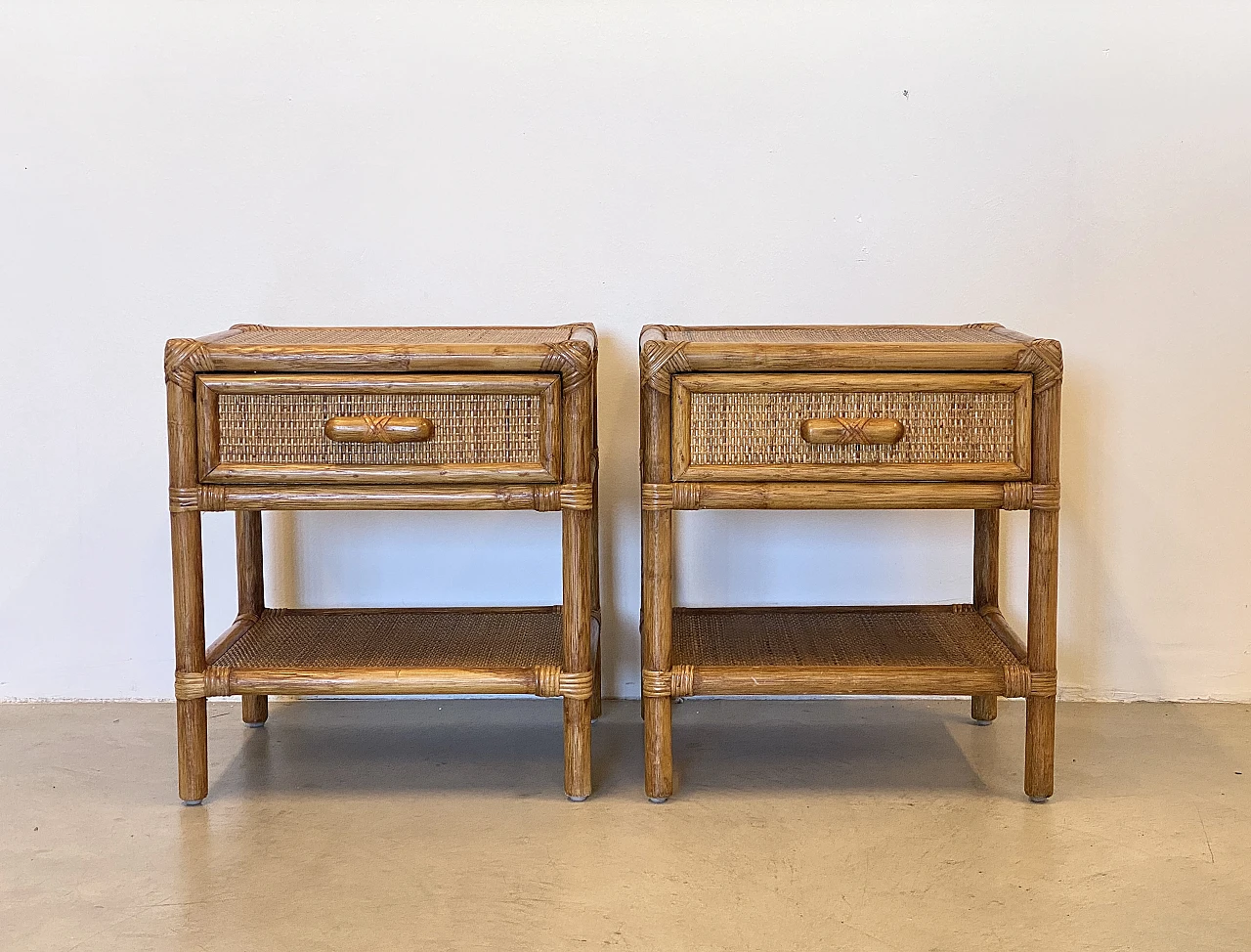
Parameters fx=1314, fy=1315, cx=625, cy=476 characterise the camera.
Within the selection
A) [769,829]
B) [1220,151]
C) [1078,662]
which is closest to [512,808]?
[769,829]

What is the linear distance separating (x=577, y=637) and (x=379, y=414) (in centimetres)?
44

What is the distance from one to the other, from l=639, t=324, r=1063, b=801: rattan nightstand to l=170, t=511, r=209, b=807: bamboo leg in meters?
0.67

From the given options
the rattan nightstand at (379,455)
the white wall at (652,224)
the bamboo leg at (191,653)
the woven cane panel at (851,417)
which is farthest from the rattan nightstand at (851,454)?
the bamboo leg at (191,653)

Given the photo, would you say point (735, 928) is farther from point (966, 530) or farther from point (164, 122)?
point (164, 122)

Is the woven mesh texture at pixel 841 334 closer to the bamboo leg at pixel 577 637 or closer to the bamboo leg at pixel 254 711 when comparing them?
the bamboo leg at pixel 577 637

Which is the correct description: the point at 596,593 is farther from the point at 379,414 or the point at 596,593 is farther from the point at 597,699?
the point at 379,414

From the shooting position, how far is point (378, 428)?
187 cm

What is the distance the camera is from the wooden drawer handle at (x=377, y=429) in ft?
6.13

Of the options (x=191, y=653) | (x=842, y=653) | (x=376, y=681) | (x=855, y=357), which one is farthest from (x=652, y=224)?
(x=191, y=653)

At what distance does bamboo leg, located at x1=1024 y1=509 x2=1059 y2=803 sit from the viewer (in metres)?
1.95

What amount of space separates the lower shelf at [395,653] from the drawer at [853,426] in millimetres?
389

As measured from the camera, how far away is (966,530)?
96.8 inches

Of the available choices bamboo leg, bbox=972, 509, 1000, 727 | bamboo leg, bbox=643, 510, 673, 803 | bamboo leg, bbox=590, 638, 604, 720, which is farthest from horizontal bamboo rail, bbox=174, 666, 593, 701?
bamboo leg, bbox=972, 509, 1000, 727

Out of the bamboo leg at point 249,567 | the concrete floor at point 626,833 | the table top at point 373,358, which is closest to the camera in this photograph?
the concrete floor at point 626,833
